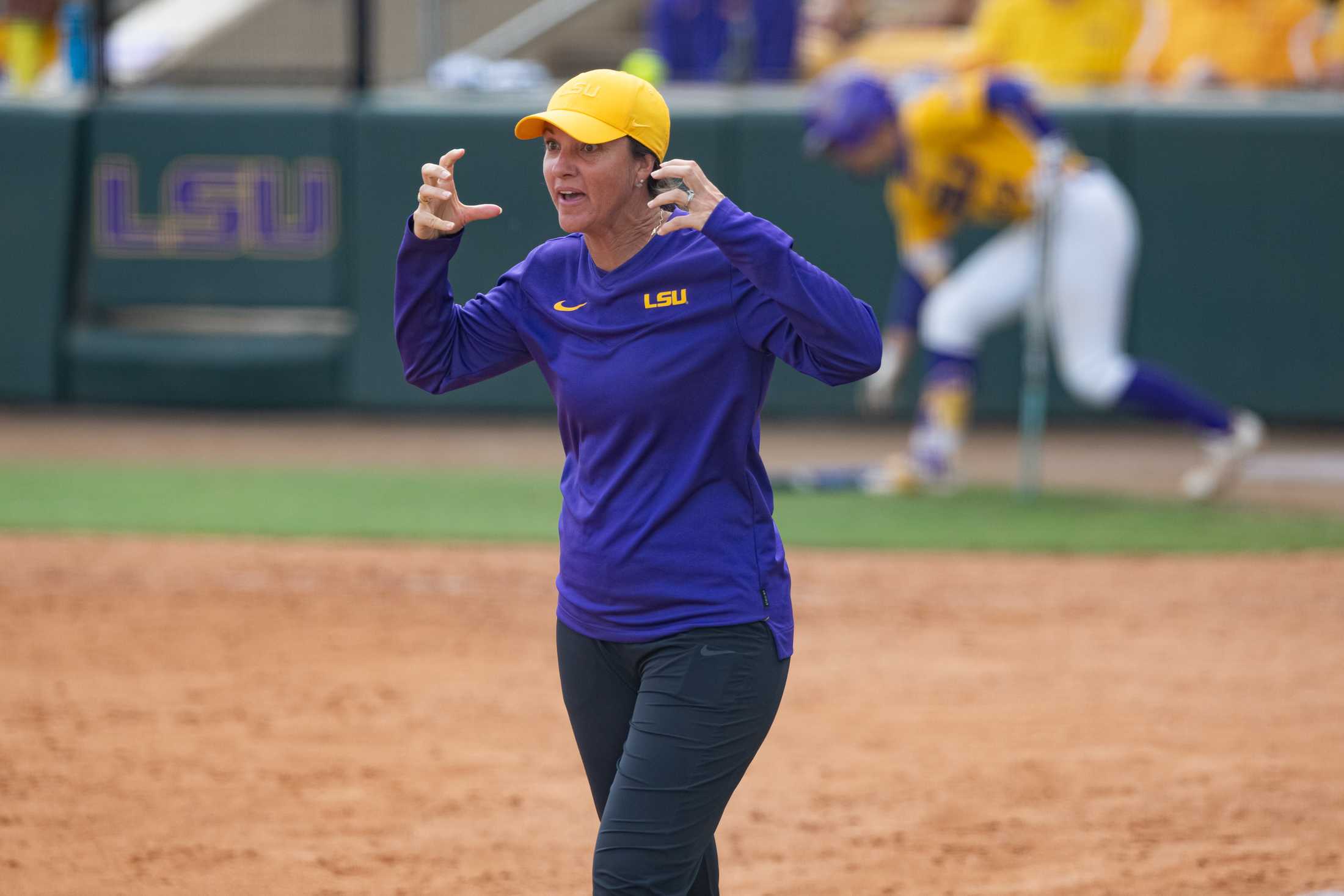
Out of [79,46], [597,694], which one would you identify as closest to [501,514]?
[79,46]

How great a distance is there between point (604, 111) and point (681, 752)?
42.3 inches

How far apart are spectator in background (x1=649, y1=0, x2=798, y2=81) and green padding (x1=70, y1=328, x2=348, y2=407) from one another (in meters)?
3.18

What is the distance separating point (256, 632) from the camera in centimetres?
648

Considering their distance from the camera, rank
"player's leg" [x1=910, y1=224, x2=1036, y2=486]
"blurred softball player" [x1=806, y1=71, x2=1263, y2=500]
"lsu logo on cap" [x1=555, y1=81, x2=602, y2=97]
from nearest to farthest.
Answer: "lsu logo on cap" [x1=555, y1=81, x2=602, y2=97] < "blurred softball player" [x1=806, y1=71, x2=1263, y2=500] < "player's leg" [x1=910, y1=224, x2=1036, y2=486]

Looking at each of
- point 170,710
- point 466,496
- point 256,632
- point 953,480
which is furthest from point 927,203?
point 170,710

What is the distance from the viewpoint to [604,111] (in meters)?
2.81

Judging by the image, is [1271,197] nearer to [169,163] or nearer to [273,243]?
[273,243]

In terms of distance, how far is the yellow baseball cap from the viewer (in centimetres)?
279

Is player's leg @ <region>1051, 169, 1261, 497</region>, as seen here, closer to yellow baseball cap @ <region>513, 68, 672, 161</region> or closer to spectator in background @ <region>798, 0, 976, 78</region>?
spectator in background @ <region>798, 0, 976, 78</region>

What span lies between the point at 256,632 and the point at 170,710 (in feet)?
3.33

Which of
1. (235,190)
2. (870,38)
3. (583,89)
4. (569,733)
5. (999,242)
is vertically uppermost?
(870,38)

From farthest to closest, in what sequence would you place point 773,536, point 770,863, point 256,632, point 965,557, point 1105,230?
point 1105,230 → point 965,557 → point 256,632 → point 770,863 → point 773,536

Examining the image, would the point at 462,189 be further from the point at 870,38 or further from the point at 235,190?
the point at 870,38

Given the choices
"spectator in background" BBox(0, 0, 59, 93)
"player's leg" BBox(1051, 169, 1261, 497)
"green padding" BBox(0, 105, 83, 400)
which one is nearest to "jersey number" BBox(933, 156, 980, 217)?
"player's leg" BBox(1051, 169, 1261, 497)
